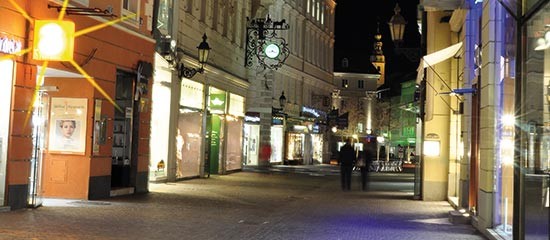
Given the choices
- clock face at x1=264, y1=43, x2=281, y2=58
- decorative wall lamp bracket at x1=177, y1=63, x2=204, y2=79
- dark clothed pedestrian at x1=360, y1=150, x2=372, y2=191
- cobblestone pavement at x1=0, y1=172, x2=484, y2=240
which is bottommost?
cobblestone pavement at x1=0, y1=172, x2=484, y2=240

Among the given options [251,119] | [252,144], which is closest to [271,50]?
[251,119]

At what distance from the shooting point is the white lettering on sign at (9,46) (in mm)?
12428

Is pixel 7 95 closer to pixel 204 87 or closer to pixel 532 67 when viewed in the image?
pixel 532 67

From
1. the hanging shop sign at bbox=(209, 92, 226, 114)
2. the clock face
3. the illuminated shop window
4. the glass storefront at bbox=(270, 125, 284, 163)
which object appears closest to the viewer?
the illuminated shop window

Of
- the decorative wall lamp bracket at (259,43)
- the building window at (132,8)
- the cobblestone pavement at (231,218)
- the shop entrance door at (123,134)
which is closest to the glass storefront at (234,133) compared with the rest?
the decorative wall lamp bracket at (259,43)

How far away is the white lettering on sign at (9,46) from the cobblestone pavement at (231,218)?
3024 mm

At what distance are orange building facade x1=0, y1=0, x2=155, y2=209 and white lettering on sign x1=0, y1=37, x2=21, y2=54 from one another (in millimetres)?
19

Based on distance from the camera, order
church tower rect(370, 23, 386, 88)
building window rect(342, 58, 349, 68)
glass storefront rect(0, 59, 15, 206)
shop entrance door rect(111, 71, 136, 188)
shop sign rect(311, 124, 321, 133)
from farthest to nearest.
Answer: church tower rect(370, 23, 386, 88), building window rect(342, 58, 349, 68), shop sign rect(311, 124, 321, 133), shop entrance door rect(111, 71, 136, 188), glass storefront rect(0, 59, 15, 206)

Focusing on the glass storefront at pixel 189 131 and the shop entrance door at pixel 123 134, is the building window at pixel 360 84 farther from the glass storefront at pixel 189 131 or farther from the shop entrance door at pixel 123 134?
the shop entrance door at pixel 123 134

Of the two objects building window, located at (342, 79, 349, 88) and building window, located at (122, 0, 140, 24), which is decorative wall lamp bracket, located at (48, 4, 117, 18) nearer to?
building window, located at (122, 0, 140, 24)

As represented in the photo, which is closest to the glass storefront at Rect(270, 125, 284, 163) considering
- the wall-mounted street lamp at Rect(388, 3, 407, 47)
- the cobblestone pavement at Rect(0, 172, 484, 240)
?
the wall-mounted street lamp at Rect(388, 3, 407, 47)

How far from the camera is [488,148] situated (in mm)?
12086

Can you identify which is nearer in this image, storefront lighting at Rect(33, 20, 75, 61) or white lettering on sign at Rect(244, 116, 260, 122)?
storefront lighting at Rect(33, 20, 75, 61)

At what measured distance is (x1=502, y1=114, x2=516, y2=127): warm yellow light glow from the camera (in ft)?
34.9
